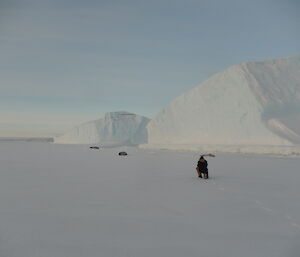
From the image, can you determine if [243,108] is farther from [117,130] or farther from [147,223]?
[147,223]

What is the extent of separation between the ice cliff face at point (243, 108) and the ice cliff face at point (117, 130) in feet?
74.3

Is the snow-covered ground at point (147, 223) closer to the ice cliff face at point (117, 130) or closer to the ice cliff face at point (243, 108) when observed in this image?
the ice cliff face at point (243, 108)

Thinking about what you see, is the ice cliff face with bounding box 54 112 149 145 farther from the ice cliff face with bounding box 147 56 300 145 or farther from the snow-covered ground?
the snow-covered ground

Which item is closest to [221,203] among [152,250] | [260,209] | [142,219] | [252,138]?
[260,209]

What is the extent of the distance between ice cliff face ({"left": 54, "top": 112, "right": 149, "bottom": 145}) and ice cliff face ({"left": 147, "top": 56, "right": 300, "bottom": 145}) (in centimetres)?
2264

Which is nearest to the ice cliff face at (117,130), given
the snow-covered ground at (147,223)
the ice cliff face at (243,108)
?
the ice cliff face at (243,108)

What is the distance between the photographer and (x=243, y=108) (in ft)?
133

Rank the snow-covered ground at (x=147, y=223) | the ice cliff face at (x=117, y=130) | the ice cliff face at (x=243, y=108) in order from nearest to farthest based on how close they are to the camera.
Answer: the snow-covered ground at (x=147, y=223), the ice cliff face at (x=243, y=108), the ice cliff face at (x=117, y=130)

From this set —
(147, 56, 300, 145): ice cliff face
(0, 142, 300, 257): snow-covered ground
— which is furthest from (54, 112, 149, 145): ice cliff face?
(0, 142, 300, 257): snow-covered ground

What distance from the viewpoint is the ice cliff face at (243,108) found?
129 ft

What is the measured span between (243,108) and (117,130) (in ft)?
119

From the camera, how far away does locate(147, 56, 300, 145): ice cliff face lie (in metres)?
39.2

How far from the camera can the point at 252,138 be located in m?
39.1

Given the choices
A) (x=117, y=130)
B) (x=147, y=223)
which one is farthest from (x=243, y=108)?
(x=147, y=223)
